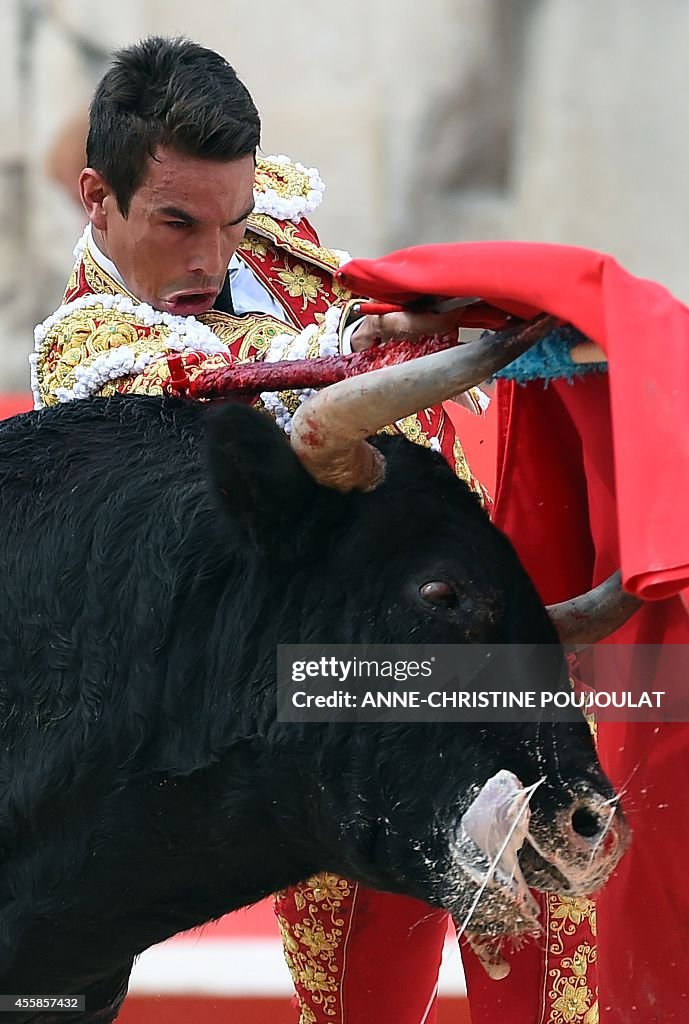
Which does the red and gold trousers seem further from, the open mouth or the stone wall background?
the stone wall background

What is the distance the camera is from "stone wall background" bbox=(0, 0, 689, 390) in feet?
33.3

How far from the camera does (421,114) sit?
10391mm

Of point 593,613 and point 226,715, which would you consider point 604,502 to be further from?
point 226,715

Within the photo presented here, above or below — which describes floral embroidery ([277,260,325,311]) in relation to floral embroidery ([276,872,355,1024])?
above

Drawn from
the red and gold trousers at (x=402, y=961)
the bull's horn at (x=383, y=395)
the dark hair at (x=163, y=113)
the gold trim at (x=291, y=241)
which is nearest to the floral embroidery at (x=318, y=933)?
the red and gold trousers at (x=402, y=961)

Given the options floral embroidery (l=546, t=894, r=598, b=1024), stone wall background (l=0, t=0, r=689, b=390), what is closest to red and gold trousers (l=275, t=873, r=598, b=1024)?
floral embroidery (l=546, t=894, r=598, b=1024)

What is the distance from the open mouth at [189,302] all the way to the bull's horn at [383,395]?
470 mm

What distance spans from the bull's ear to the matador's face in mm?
414

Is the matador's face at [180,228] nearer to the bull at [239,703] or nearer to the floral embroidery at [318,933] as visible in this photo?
the bull at [239,703]

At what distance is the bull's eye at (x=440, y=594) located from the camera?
6.85 feet

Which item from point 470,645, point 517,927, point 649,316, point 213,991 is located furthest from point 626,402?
point 213,991

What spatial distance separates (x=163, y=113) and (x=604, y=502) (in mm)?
812

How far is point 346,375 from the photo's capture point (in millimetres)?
2125

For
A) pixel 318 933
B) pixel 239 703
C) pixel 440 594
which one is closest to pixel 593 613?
pixel 440 594
